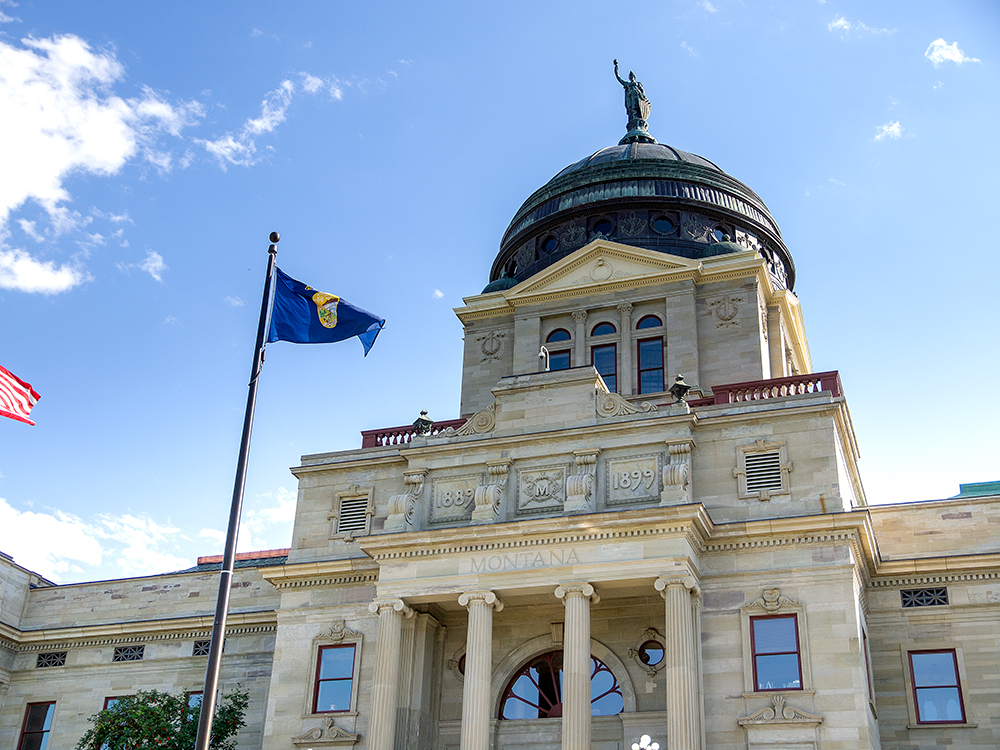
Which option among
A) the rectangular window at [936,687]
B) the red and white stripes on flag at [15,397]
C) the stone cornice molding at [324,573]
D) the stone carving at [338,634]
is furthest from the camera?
the stone cornice molding at [324,573]

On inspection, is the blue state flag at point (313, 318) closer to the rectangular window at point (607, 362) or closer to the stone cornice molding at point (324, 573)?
the stone cornice molding at point (324, 573)

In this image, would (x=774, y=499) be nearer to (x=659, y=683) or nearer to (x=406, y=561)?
(x=659, y=683)

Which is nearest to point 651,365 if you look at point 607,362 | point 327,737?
point 607,362

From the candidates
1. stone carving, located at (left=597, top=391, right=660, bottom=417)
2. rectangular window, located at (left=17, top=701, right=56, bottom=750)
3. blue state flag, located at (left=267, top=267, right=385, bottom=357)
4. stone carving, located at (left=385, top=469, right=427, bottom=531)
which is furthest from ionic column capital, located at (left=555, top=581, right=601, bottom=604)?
rectangular window, located at (left=17, top=701, right=56, bottom=750)

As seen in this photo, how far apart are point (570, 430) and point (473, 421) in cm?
308

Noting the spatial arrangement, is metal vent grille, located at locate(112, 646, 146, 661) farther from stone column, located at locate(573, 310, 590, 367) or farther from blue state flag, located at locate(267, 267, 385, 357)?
blue state flag, located at locate(267, 267, 385, 357)

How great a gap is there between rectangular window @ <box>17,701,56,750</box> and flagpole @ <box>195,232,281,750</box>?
19920 millimetres

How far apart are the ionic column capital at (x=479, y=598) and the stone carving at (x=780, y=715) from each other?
22.0 ft

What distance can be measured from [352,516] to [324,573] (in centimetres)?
209

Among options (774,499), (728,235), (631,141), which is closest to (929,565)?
(774,499)

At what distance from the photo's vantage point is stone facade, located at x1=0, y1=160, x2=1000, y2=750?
2723 centimetres

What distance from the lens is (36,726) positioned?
3709cm

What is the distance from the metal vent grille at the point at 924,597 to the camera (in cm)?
3053

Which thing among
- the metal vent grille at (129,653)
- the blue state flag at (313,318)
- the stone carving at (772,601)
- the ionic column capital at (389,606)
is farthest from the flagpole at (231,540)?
the metal vent grille at (129,653)
